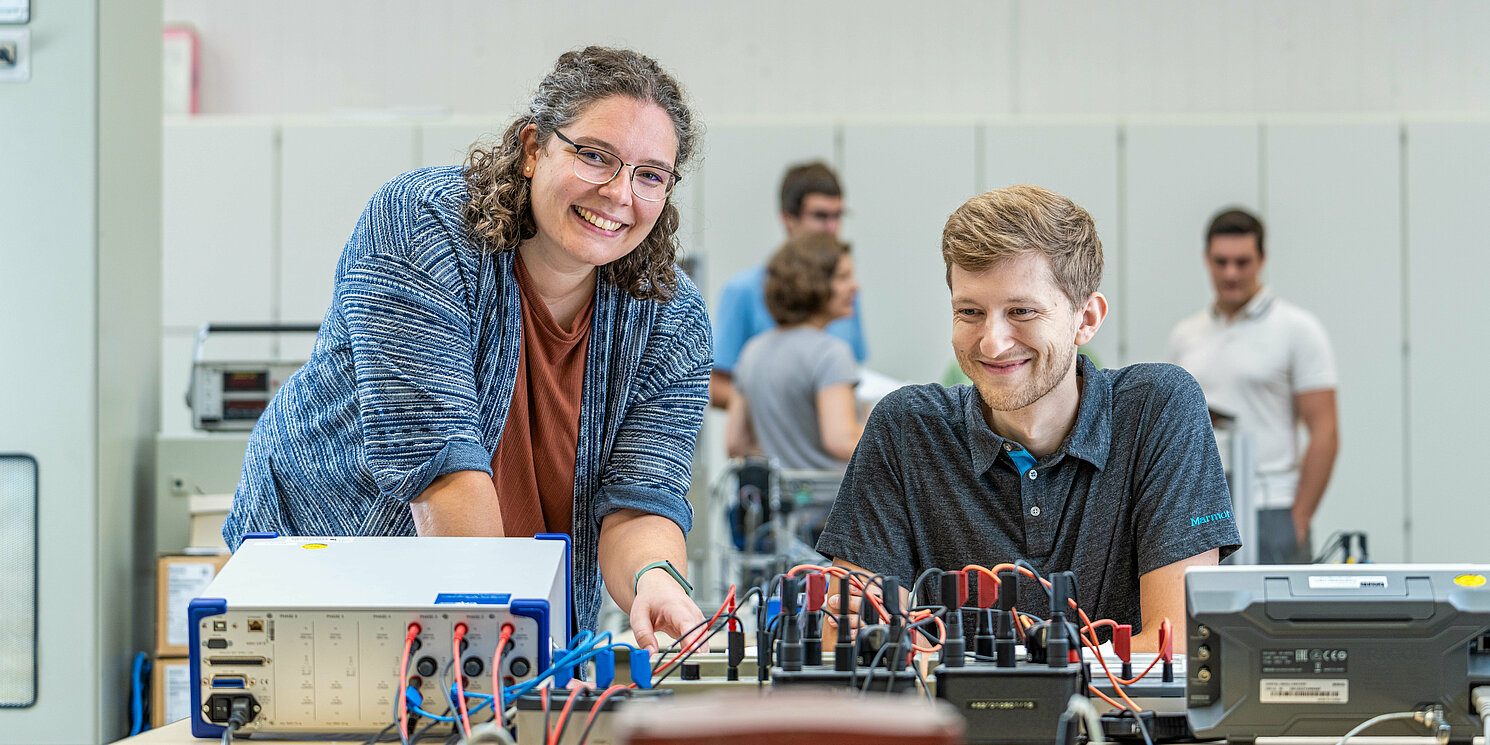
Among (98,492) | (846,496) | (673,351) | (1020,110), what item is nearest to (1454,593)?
(846,496)

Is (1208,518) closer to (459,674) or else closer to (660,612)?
(660,612)

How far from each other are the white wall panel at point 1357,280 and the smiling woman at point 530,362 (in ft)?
12.0

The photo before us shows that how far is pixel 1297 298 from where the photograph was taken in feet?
15.1

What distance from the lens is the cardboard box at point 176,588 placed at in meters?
2.37

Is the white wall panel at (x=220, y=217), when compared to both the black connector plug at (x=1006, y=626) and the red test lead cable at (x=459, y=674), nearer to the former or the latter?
the red test lead cable at (x=459, y=674)

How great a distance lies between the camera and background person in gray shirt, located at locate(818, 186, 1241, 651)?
1.46 meters

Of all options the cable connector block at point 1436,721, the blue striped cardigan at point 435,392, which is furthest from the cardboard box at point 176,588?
the cable connector block at point 1436,721

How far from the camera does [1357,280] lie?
180 inches

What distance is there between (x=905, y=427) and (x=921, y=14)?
387cm

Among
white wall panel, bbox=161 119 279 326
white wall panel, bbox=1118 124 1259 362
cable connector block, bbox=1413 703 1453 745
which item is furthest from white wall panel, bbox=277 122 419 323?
cable connector block, bbox=1413 703 1453 745

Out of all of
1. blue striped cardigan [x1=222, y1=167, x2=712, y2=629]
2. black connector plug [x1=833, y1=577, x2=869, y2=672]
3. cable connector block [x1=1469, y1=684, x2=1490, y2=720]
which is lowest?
cable connector block [x1=1469, y1=684, x2=1490, y2=720]

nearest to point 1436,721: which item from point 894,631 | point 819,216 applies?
point 894,631

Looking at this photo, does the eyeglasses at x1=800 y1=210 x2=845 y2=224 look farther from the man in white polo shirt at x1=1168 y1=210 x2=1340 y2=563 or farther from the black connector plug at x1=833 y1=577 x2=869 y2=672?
the black connector plug at x1=833 y1=577 x2=869 y2=672

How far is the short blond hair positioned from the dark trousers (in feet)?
7.91
